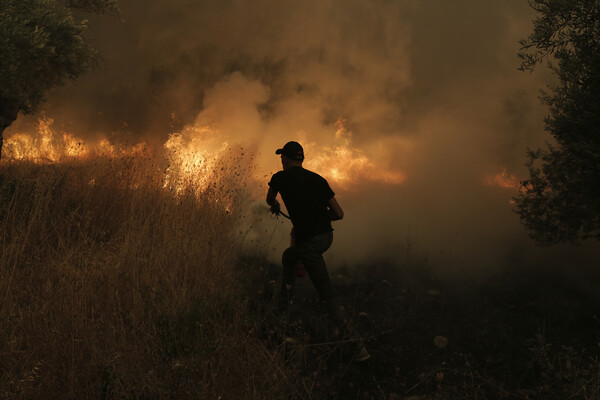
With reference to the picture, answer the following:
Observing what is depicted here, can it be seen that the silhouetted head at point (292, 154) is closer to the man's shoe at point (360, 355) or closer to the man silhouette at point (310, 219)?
the man silhouette at point (310, 219)

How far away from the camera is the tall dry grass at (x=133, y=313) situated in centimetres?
303

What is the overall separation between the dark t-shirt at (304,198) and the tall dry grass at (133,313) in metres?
1.12

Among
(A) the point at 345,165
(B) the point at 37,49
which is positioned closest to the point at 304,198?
(B) the point at 37,49

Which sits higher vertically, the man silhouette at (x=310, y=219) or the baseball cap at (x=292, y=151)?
the baseball cap at (x=292, y=151)

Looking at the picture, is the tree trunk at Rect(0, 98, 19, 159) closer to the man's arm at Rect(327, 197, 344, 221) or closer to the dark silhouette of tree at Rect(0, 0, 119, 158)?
the dark silhouette of tree at Rect(0, 0, 119, 158)

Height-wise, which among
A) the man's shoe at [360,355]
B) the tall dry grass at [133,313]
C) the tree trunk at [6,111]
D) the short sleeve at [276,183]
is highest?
the tree trunk at [6,111]

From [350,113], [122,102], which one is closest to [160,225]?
[350,113]

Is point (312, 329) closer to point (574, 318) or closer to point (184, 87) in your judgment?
point (574, 318)

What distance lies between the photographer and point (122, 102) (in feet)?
57.3

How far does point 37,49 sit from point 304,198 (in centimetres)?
592

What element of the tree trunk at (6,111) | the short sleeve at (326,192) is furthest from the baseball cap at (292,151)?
the tree trunk at (6,111)

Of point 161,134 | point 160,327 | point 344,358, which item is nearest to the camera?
point 160,327

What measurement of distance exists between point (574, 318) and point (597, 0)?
12.9 ft

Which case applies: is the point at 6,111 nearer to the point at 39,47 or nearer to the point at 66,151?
the point at 66,151
